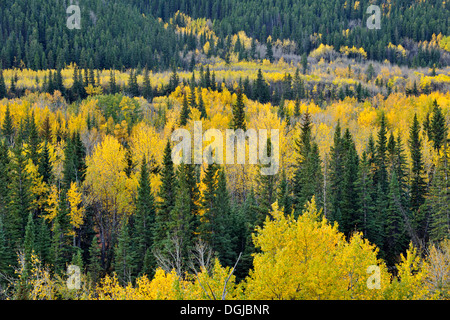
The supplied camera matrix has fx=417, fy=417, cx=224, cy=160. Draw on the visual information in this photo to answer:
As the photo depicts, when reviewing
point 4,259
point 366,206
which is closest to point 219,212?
point 366,206

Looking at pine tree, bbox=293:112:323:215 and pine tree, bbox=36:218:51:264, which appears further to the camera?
pine tree, bbox=293:112:323:215

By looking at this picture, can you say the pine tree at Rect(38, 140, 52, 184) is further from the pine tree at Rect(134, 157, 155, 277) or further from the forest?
the pine tree at Rect(134, 157, 155, 277)

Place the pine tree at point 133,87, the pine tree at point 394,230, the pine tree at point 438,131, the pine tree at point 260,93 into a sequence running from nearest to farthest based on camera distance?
the pine tree at point 394,230, the pine tree at point 438,131, the pine tree at point 260,93, the pine tree at point 133,87

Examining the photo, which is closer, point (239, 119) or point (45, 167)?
point (45, 167)

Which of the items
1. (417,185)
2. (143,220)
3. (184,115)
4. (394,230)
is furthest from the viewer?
(184,115)

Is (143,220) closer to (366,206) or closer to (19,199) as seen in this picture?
(19,199)

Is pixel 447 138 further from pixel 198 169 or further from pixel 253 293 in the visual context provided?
pixel 253 293

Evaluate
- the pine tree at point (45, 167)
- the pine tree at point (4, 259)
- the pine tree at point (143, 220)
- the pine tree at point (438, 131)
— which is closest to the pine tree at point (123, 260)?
the pine tree at point (143, 220)

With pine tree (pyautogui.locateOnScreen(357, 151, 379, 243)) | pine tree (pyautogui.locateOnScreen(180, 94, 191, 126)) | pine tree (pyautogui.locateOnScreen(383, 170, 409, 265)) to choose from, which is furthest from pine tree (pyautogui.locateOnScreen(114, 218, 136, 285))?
pine tree (pyautogui.locateOnScreen(180, 94, 191, 126))

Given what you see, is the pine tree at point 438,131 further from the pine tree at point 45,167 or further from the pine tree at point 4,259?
the pine tree at point 4,259

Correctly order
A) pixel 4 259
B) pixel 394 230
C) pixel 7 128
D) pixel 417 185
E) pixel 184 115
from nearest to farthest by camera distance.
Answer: pixel 4 259 < pixel 394 230 < pixel 417 185 < pixel 7 128 < pixel 184 115

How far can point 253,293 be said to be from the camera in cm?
2502
